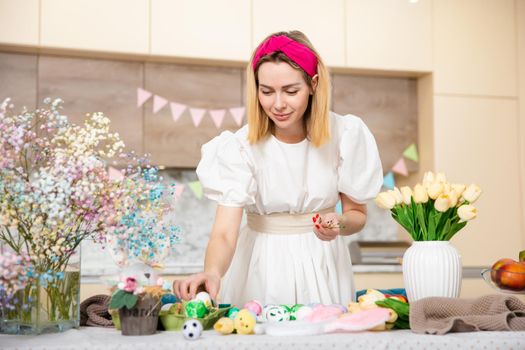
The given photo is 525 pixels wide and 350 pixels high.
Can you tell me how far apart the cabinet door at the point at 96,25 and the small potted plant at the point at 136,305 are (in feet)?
7.90

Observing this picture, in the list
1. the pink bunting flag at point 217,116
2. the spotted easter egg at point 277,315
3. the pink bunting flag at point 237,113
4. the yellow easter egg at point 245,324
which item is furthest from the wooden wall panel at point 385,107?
the yellow easter egg at point 245,324

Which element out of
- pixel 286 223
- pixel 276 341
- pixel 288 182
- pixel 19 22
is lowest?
pixel 276 341

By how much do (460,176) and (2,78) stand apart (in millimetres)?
2376

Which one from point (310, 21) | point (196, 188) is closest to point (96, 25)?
point (196, 188)

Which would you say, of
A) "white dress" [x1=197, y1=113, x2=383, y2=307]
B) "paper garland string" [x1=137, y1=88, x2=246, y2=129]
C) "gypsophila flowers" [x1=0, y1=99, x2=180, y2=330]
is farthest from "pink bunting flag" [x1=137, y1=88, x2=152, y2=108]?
"gypsophila flowers" [x1=0, y1=99, x2=180, y2=330]

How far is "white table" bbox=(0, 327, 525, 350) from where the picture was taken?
41.9 inches

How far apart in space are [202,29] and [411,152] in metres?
1.31

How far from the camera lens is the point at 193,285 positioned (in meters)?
1.35

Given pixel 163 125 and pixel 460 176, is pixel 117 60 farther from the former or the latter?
pixel 460 176

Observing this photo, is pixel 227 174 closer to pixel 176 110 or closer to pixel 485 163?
pixel 176 110

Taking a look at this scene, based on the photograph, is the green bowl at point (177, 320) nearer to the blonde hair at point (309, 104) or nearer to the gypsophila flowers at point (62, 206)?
the gypsophila flowers at point (62, 206)

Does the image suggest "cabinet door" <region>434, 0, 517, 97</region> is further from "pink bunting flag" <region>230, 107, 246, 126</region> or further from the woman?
the woman

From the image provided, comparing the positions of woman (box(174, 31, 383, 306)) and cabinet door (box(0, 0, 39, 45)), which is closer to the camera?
woman (box(174, 31, 383, 306))

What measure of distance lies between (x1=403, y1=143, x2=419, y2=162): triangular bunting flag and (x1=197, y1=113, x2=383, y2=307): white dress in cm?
210
